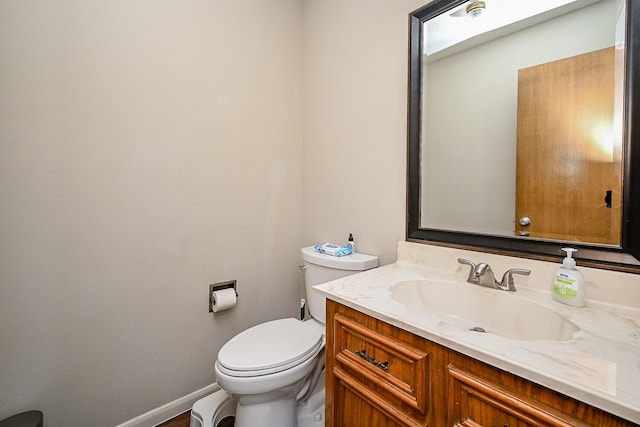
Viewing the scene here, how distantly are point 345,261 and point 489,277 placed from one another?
624mm

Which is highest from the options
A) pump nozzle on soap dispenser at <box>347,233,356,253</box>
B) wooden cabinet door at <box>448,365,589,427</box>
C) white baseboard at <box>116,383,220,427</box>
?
pump nozzle on soap dispenser at <box>347,233,356,253</box>

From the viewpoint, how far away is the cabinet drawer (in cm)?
73

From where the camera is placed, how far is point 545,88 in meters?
1.01

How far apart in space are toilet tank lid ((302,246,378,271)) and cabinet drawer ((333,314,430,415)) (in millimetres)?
482

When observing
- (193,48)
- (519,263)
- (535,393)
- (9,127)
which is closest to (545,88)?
(519,263)

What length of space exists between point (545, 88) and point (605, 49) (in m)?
0.17

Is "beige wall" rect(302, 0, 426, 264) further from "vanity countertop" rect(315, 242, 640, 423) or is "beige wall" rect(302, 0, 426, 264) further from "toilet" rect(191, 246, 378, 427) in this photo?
"vanity countertop" rect(315, 242, 640, 423)

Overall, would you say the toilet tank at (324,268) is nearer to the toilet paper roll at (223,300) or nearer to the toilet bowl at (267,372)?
the toilet bowl at (267,372)

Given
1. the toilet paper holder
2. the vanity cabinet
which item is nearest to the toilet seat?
the vanity cabinet

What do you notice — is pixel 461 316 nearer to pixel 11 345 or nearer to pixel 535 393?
pixel 535 393

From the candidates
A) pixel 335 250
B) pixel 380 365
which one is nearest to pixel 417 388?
pixel 380 365

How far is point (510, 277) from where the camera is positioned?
98 cm

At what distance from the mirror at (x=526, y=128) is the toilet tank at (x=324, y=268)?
0.27 meters

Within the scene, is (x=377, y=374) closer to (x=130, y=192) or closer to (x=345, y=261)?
(x=345, y=261)
